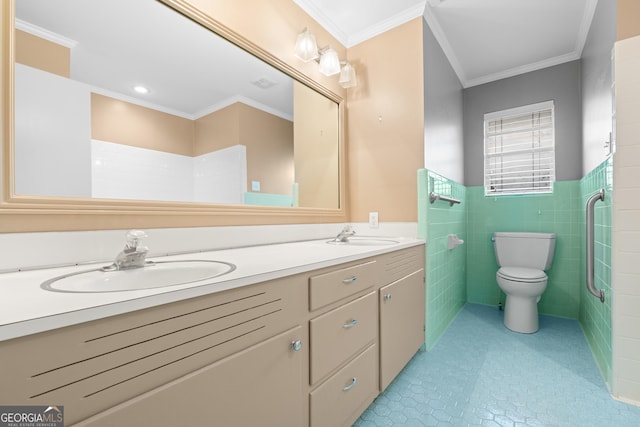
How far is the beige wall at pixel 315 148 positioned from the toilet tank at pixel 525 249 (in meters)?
1.70

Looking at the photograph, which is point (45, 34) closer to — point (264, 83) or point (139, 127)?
point (139, 127)

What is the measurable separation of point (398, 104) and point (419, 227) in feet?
3.01

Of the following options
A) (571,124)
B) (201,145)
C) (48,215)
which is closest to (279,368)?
(48,215)

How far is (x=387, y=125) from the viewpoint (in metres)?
2.11

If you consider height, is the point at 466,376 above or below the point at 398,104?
below

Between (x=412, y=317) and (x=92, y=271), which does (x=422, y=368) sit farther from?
(x=92, y=271)

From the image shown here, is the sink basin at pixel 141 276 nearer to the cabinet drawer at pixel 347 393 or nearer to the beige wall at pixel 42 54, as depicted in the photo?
the cabinet drawer at pixel 347 393

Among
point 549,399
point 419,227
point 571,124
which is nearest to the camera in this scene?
point 549,399

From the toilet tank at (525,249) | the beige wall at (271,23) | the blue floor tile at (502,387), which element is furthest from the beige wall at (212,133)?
the toilet tank at (525,249)

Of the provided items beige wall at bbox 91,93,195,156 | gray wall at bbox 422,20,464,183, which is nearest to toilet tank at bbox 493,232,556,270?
gray wall at bbox 422,20,464,183

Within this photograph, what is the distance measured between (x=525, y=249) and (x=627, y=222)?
1.22m

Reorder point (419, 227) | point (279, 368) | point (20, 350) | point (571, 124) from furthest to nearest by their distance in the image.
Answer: point (571, 124)
point (419, 227)
point (279, 368)
point (20, 350)

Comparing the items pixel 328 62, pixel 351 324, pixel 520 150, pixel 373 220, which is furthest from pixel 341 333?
pixel 520 150

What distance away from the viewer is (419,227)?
195 centimetres
